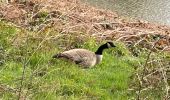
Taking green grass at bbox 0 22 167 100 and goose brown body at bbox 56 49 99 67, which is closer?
green grass at bbox 0 22 167 100

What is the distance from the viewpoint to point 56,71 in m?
8.35

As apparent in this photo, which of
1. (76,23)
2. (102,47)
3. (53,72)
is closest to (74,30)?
(76,23)

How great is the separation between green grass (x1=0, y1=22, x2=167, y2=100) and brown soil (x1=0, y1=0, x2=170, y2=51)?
2.48 ft

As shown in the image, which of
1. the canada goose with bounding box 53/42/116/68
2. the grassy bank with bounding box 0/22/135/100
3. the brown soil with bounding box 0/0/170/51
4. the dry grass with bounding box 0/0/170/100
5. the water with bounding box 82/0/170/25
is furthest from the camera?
the water with bounding box 82/0/170/25

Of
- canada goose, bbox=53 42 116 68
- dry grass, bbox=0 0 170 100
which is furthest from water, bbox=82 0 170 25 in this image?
canada goose, bbox=53 42 116 68

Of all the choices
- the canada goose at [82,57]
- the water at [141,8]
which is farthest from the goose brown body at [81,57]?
the water at [141,8]

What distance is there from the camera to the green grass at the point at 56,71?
281 inches

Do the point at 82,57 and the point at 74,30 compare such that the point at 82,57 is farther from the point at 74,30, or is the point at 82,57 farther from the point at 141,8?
the point at 141,8

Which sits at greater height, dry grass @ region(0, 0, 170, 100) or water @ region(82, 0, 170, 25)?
dry grass @ region(0, 0, 170, 100)

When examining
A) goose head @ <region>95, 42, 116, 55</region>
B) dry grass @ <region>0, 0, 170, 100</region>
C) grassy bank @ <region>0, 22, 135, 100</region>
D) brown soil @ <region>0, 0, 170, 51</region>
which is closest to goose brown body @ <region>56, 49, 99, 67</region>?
grassy bank @ <region>0, 22, 135, 100</region>

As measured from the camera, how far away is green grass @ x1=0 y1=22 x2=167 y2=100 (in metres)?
7.14

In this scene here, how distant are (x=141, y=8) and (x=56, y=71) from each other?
1215cm

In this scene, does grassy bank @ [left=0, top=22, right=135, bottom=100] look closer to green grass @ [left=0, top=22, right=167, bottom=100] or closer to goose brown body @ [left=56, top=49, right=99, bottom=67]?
green grass @ [left=0, top=22, right=167, bottom=100]

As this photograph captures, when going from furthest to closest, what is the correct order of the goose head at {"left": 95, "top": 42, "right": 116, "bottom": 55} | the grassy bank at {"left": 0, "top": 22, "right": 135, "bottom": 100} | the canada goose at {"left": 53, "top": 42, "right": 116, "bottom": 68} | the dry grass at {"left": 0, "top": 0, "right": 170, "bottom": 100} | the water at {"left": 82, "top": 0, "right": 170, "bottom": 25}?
the water at {"left": 82, "top": 0, "right": 170, "bottom": 25} → the goose head at {"left": 95, "top": 42, "right": 116, "bottom": 55} → the dry grass at {"left": 0, "top": 0, "right": 170, "bottom": 100} → the canada goose at {"left": 53, "top": 42, "right": 116, "bottom": 68} → the grassy bank at {"left": 0, "top": 22, "right": 135, "bottom": 100}
